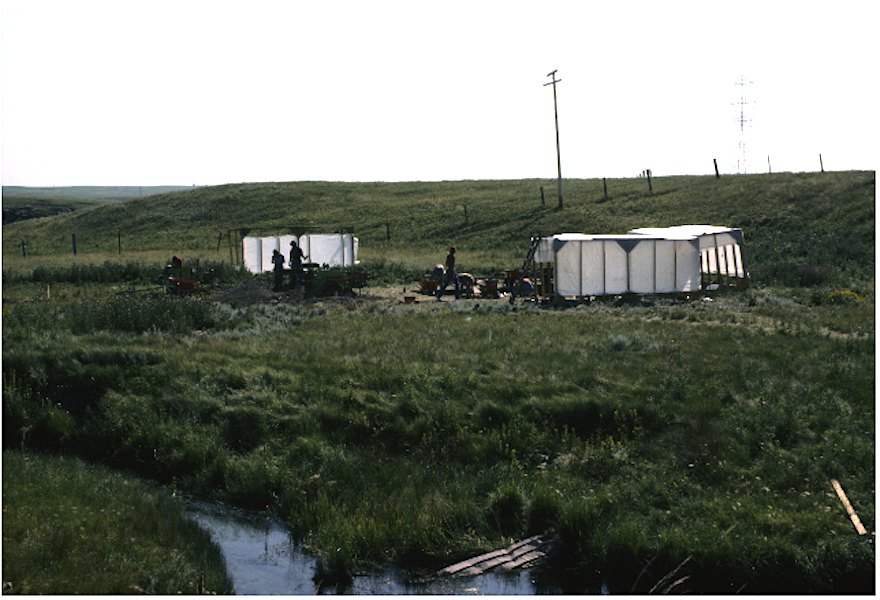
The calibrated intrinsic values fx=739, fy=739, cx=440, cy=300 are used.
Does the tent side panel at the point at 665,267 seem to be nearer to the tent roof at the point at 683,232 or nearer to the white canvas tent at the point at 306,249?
the tent roof at the point at 683,232

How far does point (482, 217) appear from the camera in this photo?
61031mm

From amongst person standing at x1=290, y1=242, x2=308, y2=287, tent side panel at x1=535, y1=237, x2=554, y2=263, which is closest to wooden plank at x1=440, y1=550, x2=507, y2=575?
tent side panel at x1=535, y1=237, x2=554, y2=263

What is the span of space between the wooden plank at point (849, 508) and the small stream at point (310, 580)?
116 inches

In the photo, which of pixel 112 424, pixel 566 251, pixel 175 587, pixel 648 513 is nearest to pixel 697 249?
pixel 566 251

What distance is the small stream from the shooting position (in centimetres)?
790

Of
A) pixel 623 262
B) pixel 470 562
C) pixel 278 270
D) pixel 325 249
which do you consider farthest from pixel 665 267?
pixel 470 562

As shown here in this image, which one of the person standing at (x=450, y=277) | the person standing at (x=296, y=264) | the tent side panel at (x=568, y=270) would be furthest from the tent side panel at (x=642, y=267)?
the person standing at (x=296, y=264)

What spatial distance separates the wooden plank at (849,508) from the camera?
8.18 meters

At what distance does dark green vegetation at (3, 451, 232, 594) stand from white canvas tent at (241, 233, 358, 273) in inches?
958

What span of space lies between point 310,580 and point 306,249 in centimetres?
2863

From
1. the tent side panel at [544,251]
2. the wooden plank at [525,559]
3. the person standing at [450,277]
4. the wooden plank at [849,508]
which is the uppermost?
the tent side panel at [544,251]

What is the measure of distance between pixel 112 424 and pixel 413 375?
5.04 metres

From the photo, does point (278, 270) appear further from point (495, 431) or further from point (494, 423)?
point (495, 431)

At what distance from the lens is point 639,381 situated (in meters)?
12.8
